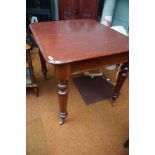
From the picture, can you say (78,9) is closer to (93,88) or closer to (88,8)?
(88,8)

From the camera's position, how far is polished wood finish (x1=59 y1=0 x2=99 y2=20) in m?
2.48

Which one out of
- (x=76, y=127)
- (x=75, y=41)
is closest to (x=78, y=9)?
(x=75, y=41)

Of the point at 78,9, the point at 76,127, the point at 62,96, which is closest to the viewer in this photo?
the point at 62,96

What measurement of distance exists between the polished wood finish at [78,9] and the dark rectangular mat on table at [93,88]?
1.23 meters

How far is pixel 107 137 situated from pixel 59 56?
0.85 meters

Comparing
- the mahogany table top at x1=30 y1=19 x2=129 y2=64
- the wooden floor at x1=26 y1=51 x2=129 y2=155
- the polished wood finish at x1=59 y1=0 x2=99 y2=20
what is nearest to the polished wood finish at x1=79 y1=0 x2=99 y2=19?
the polished wood finish at x1=59 y1=0 x2=99 y2=20

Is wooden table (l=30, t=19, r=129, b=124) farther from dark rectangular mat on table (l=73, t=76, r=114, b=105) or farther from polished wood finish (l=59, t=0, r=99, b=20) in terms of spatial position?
polished wood finish (l=59, t=0, r=99, b=20)

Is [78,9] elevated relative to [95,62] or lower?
elevated

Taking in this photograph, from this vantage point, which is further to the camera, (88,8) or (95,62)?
(88,8)

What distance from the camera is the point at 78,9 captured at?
256 centimetres

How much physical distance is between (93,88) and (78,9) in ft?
4.92

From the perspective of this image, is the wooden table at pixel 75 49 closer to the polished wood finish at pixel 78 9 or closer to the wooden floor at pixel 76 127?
the wooden floor at pixel 76 127

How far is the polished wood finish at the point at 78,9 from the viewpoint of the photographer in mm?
2480

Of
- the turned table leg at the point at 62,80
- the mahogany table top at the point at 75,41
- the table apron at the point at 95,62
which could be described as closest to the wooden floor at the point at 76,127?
the turned table leg at the point at 62,80
